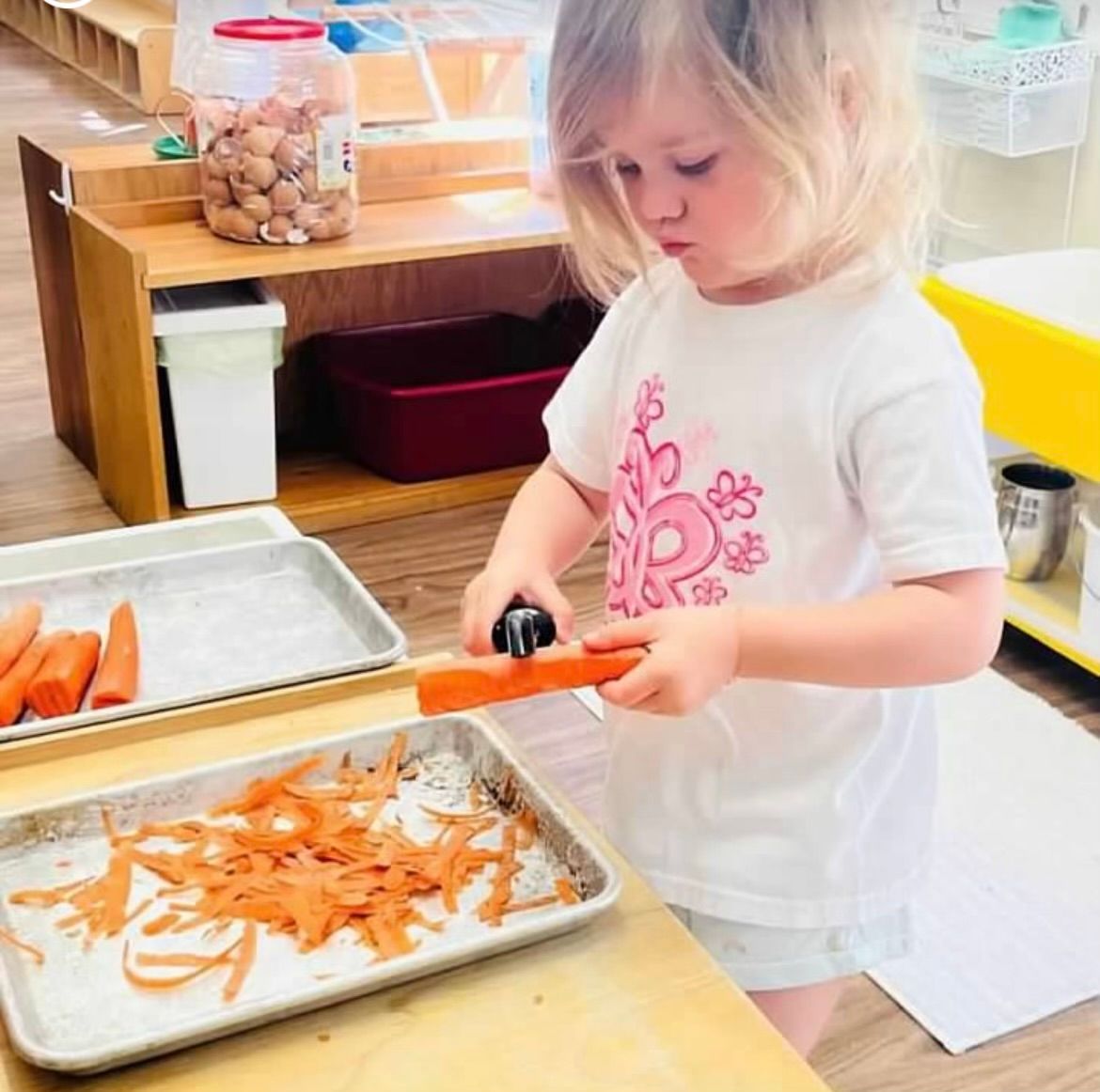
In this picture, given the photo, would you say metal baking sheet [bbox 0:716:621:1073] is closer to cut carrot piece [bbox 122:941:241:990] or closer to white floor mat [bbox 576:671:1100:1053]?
cut carrot piece [bbox 122:941:241:990]

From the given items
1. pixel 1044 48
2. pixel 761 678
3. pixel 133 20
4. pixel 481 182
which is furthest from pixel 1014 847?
pixel 133 20

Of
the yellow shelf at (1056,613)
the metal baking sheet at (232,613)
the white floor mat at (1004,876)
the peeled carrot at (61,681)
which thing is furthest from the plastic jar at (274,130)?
the peeled carrot at (61,681)

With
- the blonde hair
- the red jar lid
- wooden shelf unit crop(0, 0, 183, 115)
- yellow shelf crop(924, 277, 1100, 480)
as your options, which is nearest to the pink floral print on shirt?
the blonde hair

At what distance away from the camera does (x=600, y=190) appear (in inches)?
32.1

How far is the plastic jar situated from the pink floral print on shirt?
135 centimetres

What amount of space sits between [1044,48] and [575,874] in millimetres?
1662

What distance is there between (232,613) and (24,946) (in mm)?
372

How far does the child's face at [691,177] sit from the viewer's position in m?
0.71

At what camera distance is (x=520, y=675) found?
71 centimetres

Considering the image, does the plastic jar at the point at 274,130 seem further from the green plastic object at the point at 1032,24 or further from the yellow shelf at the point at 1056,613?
the yellow shelf at the point at 1056,613

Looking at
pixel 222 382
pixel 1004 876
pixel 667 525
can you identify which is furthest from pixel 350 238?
pixel 667 525

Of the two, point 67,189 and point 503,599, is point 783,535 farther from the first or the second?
point 67,189

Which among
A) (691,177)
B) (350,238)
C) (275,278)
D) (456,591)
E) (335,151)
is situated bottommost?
(456,591)

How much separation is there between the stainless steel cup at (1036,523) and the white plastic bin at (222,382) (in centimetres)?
98
